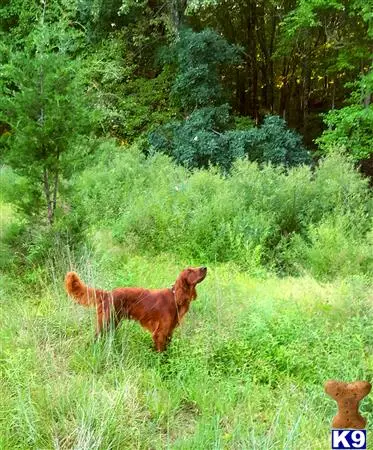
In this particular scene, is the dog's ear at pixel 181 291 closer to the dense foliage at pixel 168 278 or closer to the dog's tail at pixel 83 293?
the dense foliage at pixel 168 278

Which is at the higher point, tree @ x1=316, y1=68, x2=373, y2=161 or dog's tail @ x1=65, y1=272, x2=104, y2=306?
tree @ x1=316, y1=68, x2=373, y2=161

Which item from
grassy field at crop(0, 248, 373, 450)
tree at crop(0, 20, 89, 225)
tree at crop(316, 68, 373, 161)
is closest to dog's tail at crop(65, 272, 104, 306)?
Result: grassy field at crop(0, 248, 373, 450)

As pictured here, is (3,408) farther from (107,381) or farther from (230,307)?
(230,307)

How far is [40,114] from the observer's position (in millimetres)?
4492

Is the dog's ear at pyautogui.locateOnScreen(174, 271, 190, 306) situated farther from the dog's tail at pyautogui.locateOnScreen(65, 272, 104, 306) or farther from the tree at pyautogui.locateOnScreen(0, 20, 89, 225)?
the tree at pyautogui.locateOnScreen(0, 20, 89, 225)

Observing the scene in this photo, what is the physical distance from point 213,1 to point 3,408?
378 inches

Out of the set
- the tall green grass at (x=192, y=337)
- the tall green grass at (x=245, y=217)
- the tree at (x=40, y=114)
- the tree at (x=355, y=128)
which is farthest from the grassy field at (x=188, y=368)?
the tree at (x=355, y=128)

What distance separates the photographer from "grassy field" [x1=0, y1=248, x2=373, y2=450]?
105 inches

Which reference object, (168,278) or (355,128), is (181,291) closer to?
(168,278)

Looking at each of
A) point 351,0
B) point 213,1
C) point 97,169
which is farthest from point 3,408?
point 351,0

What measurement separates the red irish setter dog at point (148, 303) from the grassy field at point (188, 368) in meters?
0.15

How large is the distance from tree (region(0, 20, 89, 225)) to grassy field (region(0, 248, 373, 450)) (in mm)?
902

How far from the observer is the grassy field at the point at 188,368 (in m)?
2.67

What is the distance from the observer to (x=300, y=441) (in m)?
2.60
